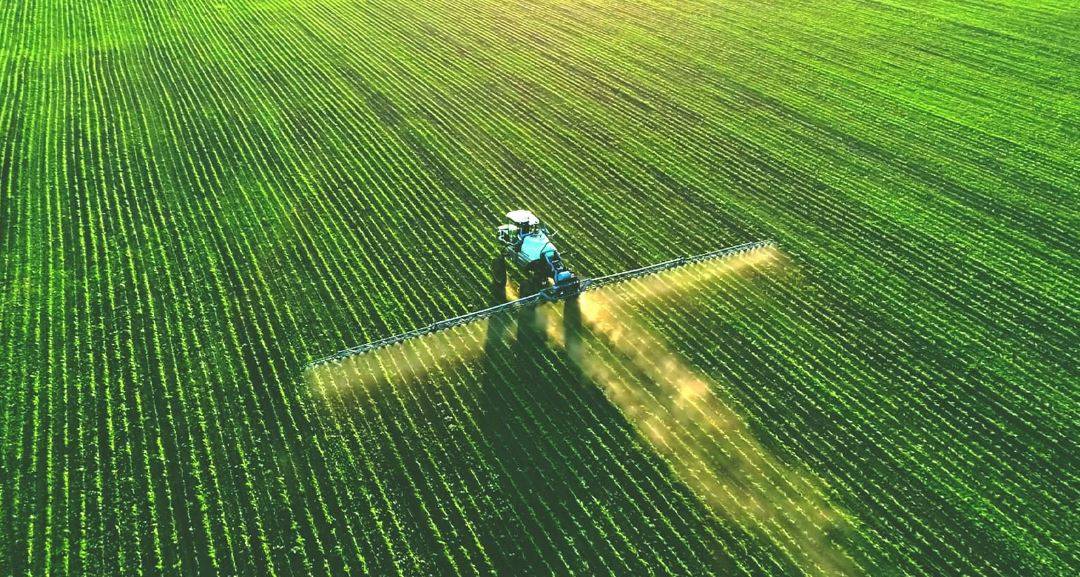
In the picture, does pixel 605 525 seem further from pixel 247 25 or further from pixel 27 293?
pixel 247 25

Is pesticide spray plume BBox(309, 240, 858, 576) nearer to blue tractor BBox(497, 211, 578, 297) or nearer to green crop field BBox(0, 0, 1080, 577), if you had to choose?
green crop field BBox(0, 0, 1080, 577)

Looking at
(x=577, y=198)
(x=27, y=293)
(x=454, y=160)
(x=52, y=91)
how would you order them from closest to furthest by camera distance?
(x=27, y=293)
(x=577, y=198)
(x=454, y=160)
(x=52, y=91)

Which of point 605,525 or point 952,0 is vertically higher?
point 952,0

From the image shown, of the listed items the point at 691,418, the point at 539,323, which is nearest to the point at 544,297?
the point at 539,323

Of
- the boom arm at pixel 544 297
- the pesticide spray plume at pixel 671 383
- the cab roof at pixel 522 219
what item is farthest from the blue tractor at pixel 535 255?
the pesticide spray plume at pixel 671 383

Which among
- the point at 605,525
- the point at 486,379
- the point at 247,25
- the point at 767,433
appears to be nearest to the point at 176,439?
the point at 486,379

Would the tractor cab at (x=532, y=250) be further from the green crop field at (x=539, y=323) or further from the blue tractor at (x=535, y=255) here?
the green crop field at (x=539, y=323)
